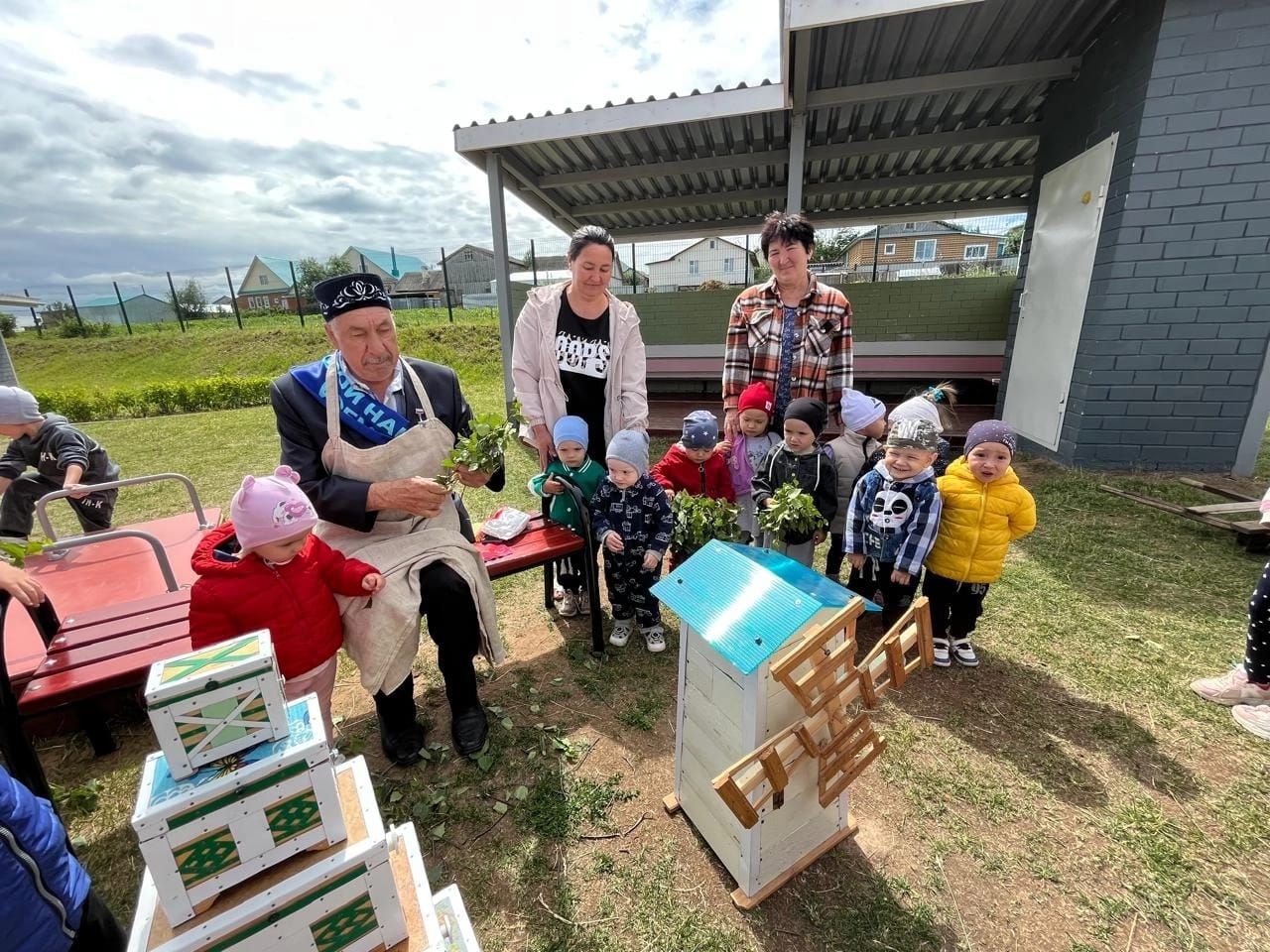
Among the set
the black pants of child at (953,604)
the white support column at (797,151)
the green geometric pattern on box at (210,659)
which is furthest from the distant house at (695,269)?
the green geometric pattern on box at (210,659)

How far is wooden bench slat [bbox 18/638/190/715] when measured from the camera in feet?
6.93

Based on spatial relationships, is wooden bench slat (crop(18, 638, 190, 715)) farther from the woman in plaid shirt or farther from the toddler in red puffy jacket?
the woman in plaid shirt

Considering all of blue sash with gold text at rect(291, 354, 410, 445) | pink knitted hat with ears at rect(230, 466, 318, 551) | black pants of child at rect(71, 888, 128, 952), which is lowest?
black pants of child at rect(71, 888, 128, 952)

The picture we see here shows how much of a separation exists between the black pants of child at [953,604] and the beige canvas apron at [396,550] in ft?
7.76

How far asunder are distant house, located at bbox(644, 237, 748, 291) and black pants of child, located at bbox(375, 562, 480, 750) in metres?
10.00

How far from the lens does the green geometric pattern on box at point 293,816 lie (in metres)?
1.34

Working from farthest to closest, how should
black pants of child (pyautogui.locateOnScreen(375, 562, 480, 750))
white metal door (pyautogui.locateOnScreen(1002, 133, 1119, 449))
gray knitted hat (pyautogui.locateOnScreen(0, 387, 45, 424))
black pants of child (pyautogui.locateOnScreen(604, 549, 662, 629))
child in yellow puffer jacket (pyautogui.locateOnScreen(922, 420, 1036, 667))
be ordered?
white metal door (pyautogui.locateOnScreen(1002, 133, 1119, 449)) → gray knitted hat (pyautogui.locateOnScreen(0, 387, 45, 424)) → black pants of child (pyautogui.locateOnScreen(604, 549, 662, 629)) → child in yellow puffer jacket (pyautogui.locateOnScreen(922, 420, 1036, 667)) → black pants of child (pyautogui.locateOnScreen(375, 562, 480, 750))

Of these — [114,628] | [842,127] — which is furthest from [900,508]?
[842,127]

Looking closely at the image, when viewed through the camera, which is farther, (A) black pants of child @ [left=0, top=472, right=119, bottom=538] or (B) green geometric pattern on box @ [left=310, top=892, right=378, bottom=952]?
(A) black pants of child @ [left=0, top=472, right=119, bottom=538]

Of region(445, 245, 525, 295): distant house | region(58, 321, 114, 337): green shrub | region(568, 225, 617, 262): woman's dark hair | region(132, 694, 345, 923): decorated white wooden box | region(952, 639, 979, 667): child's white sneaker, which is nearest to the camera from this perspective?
region(132, 694, 345, 923): decorated white wooden box

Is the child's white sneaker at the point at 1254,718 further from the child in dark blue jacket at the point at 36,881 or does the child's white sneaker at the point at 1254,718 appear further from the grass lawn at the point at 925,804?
the child in dark blue jacket at the point at 36,881

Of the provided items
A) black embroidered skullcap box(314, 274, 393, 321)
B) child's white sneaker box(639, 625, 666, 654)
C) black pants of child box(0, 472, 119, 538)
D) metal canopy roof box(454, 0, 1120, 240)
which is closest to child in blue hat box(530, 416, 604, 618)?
child's white sneaker box(639, 625, 666, 654)

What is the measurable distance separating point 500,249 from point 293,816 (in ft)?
25.4

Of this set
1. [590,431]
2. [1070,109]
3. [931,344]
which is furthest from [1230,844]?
[931,344]
